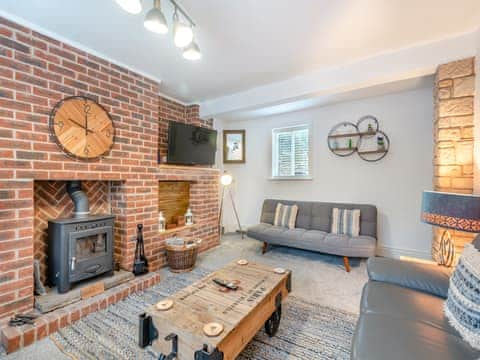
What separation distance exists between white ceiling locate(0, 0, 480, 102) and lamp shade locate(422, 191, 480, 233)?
4.80 ft

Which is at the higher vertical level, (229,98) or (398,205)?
(229,98)

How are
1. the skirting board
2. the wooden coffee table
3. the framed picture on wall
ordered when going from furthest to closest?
1. the framed picture on wall
2. the skirting board
3. the wooden coffee table

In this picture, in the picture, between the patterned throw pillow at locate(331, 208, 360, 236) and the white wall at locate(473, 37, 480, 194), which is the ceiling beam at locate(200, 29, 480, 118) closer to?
the white wall at locate(473, 37, 480, 194)

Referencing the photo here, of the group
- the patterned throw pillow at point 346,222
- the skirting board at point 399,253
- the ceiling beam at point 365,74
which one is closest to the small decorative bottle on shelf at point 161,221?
the ceiling beam at point 365,74

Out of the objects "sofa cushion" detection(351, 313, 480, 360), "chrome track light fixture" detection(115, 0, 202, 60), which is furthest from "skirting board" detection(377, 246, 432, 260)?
"chrome track light fixture" detection(115, 0, 202, 60)

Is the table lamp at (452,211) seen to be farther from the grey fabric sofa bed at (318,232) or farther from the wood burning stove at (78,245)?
the wood burning stove at (78,245)

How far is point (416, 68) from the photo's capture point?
2.36 m

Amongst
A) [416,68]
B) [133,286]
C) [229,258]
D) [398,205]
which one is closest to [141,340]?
[133,286]

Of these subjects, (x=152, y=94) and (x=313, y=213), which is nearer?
(x=152, y=94)

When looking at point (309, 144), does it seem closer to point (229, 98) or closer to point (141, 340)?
point (229, 98)

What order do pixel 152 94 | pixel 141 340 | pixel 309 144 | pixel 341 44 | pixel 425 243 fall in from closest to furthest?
pixel 141 340, pixel 341 44, pixel 152 94, pixel 425 243, pixel 309 144

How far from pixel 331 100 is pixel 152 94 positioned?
2.57m

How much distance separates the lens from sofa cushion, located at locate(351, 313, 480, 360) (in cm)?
96

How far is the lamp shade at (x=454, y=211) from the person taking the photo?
1617 millimetres
